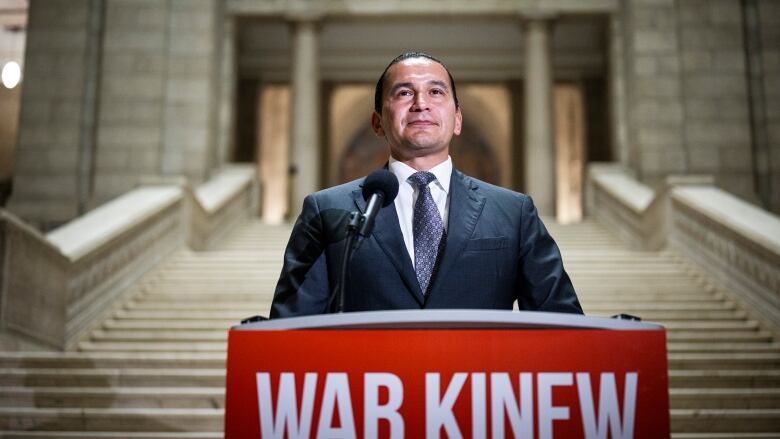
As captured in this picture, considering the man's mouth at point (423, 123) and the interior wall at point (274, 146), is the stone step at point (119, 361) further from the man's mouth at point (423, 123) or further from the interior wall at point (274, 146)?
the interior wall at point (274, 146)

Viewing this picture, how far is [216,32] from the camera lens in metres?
17.4

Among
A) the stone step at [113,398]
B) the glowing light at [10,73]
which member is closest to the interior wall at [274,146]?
the glowing light at [10,73]

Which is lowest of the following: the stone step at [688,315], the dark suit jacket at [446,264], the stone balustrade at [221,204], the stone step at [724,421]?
the stone step at [724,421]

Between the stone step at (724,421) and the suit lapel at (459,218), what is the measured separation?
14.9ft

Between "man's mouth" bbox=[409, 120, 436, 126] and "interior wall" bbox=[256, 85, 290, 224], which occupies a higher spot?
"interior wall" bbox=[256, 85, 290, 224]

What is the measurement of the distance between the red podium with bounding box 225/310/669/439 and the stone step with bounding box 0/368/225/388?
5533mm

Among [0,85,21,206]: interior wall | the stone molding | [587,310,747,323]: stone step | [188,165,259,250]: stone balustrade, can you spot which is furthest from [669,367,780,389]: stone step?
[0,85,21,206]: interior wall

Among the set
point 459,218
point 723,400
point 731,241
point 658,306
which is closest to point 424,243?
point 459,218

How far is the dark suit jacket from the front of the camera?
2.51 m

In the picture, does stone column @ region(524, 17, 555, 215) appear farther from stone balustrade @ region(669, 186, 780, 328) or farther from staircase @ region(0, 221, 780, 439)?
staircase @ region(0, 221, 780, 439)

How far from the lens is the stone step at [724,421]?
637cm

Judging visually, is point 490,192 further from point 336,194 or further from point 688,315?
point 688,315

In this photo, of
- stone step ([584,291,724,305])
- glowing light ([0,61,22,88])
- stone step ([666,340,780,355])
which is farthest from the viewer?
glowing light ([0,61,22,88])

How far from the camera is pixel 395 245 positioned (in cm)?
255
